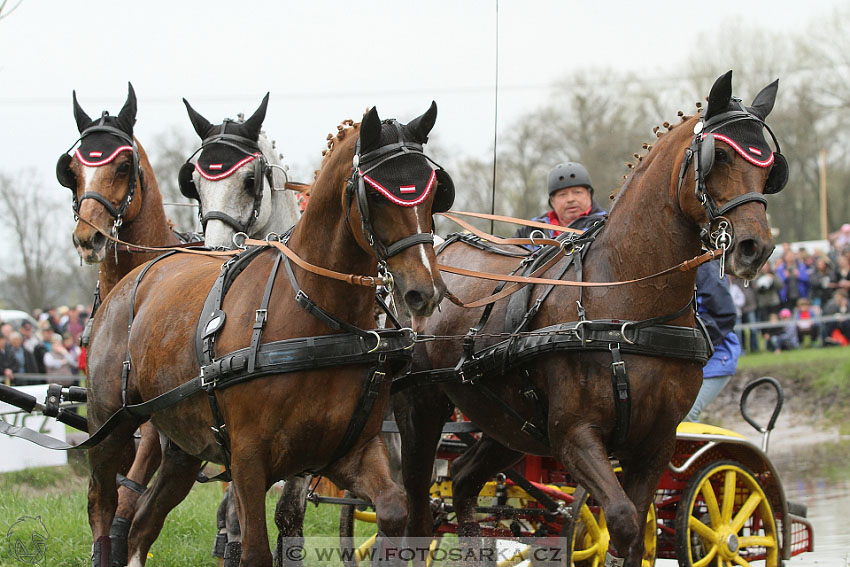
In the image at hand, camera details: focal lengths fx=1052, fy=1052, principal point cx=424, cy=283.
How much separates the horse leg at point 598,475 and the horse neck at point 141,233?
275cm

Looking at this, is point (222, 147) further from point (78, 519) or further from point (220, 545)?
point (78, 519)

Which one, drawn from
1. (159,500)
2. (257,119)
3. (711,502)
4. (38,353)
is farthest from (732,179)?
(38,353)

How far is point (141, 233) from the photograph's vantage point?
6180mm

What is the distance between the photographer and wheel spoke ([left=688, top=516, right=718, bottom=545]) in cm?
578

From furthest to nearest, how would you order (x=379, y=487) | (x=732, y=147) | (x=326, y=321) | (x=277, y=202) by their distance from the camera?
(x=277, y=202)
(x=732, y=147)
(x=326, y=321)
(x=379, y=487)

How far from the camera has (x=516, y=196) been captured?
31797 mm

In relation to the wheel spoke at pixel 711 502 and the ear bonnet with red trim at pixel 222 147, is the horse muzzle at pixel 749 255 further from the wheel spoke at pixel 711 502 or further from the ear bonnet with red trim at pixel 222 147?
the ear bonnet with red trim at pixel 222 147

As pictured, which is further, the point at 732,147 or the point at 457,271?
the point at 457,271

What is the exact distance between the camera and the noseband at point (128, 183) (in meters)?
5.88

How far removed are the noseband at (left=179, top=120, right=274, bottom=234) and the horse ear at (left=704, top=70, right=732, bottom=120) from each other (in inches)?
108

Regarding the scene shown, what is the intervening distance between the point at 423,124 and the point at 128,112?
2621mm

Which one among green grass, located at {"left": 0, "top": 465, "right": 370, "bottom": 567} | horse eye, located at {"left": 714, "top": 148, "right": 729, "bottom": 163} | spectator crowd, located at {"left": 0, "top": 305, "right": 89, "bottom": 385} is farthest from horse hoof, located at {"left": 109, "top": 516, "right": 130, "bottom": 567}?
spectator crowd, located at {"left": 0, "top": 305, "right": 89, "bottom": 385}

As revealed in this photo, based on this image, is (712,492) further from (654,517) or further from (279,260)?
(279,260)

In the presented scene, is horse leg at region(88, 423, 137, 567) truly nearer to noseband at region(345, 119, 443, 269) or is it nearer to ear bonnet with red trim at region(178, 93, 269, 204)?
ear bonnet with red trim at region(178, 93, 269, 204)
